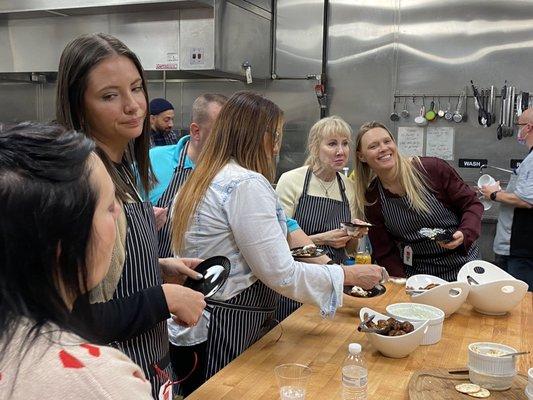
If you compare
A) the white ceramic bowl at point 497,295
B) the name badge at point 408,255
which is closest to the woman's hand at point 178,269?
the white ceramic bowl at point 497,295

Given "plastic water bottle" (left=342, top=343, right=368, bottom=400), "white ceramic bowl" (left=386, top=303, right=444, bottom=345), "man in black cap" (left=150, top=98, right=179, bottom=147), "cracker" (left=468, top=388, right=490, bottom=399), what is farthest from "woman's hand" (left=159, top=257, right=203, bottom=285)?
"man in black cap" (left=150, top=98, right=179, bottom=147)

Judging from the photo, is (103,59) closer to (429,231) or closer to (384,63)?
(429,231)

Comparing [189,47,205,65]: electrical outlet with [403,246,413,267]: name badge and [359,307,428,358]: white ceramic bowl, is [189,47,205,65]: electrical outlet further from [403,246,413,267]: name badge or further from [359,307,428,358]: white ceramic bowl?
[359,307,428,358]: white ceramic bowl

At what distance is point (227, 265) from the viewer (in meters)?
1.60

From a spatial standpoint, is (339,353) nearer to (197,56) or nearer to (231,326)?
(231,326)

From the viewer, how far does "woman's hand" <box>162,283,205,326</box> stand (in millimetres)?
1286

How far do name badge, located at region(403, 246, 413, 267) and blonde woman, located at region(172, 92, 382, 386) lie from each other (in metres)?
0.99

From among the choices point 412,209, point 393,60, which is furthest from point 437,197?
point 393,60

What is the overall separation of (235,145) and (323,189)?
4.21 ft

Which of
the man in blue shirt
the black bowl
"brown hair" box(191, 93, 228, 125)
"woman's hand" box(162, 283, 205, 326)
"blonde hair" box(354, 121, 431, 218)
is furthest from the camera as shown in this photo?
the man in blue shirt

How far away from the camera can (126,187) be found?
1.38 metres

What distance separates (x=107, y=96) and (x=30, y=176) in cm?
76

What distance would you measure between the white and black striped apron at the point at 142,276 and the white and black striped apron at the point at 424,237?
1681mm

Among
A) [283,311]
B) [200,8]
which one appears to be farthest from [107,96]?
[200,8]
